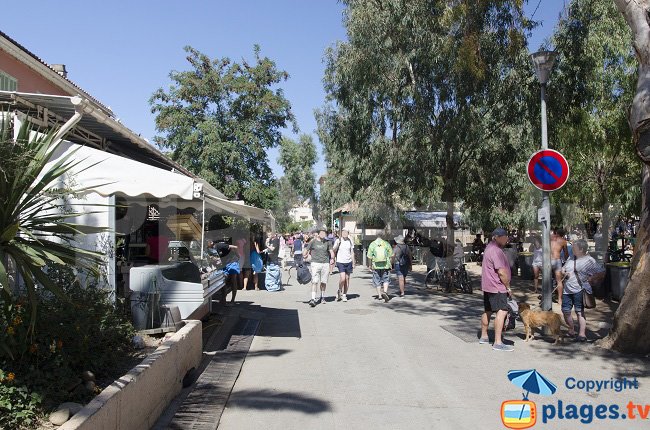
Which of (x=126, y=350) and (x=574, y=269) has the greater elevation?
(x=574, y=269)

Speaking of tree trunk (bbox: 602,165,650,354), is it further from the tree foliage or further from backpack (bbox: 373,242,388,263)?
the tree foliage

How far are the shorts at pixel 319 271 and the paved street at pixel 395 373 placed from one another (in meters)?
1.70

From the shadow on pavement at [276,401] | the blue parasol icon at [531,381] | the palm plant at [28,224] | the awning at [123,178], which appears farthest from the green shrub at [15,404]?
the blue parasol icon at [531,381]

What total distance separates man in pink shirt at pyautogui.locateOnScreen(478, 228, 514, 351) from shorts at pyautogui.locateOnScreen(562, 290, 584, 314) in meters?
1.12

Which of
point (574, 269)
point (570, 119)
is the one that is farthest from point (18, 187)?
point (570, 119)

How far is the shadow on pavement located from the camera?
5523 millimetres

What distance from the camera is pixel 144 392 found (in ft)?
15.4

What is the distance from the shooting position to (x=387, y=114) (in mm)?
16750

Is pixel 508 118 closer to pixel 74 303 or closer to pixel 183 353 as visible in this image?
pixel 183 353

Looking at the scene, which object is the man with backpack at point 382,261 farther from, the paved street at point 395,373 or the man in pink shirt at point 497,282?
the man in pink shirt at point 497,282

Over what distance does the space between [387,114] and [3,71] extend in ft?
32.7

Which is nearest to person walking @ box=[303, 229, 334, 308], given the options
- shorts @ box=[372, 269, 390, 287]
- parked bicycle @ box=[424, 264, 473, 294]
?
shorts @ box=[372, 269, 390, 287]

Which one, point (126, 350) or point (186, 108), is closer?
Answer: point (126, 350)

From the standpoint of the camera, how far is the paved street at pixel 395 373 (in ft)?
17.2
